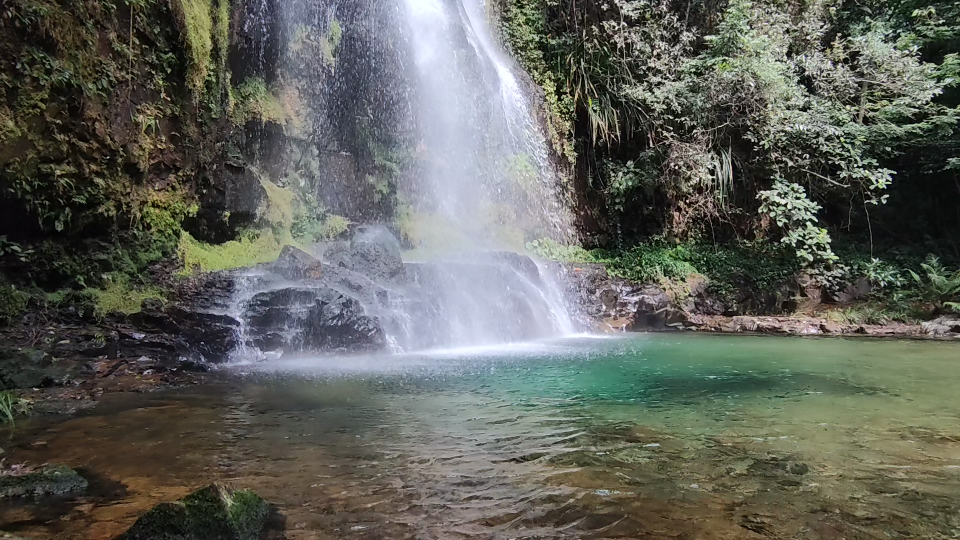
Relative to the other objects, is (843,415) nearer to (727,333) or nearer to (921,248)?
(727,333)

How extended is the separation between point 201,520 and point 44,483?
1.20 metres

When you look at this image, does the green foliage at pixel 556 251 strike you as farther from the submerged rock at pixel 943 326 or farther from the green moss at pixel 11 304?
the green moss at pixel 11 304

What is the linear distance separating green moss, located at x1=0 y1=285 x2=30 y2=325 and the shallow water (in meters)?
2.09

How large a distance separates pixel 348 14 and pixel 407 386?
29.0 ft

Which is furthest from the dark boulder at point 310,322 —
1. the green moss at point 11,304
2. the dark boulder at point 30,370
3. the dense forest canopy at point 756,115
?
the dense forest canopy at point 756,115

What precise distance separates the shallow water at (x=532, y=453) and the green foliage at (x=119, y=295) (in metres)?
1.61

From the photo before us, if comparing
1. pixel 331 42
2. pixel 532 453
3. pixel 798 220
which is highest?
pixel 331 42

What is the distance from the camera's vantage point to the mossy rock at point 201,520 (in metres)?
2.17

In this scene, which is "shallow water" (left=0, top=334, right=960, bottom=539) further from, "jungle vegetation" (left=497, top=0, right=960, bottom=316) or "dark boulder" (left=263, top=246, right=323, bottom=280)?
"jungle vegetation" (left=497, top=0, right=960, bottom=316)

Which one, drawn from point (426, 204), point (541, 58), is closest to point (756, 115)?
point (541, 58)

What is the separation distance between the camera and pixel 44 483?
2789mm

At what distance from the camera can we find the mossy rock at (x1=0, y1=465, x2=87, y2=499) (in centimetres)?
273

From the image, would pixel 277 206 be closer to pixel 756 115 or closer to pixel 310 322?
pixel 310 322

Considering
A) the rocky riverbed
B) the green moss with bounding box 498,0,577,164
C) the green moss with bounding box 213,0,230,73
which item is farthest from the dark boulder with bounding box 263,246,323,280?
the green moss with bounding box 498,0,577,164
